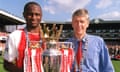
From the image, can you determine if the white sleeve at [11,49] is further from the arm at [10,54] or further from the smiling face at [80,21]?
the smiling face at [80,21]

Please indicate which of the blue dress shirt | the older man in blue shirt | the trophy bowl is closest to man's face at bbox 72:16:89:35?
the older man in blue shirt

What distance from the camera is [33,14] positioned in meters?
3.18

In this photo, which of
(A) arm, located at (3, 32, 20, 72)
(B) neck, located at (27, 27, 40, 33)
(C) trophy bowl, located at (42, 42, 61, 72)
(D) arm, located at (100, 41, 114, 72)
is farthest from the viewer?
(D) arm, located at (100, 41, 114, 72)

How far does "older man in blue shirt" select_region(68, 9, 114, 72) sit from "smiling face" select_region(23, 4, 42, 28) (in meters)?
0.31

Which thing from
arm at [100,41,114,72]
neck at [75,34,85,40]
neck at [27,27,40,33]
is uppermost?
neck at [27,27,40,33]

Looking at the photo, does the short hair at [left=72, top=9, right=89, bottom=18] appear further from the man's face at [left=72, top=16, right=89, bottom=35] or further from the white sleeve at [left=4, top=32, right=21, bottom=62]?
the white sleeve at [left=4, top=32, right=21, bottom=62]

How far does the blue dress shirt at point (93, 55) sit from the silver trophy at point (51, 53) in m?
0.44

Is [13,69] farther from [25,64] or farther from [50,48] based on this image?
[50,48]

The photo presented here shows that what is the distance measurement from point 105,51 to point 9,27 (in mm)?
63717

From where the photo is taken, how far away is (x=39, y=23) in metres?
3.29

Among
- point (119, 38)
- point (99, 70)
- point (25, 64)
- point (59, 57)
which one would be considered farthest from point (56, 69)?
point (119, 38)

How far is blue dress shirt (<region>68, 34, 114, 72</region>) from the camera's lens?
3.29m

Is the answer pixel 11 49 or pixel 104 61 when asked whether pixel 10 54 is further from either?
pixel 104 61

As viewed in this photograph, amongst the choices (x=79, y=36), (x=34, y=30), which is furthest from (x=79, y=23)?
(x=34, y=30)
